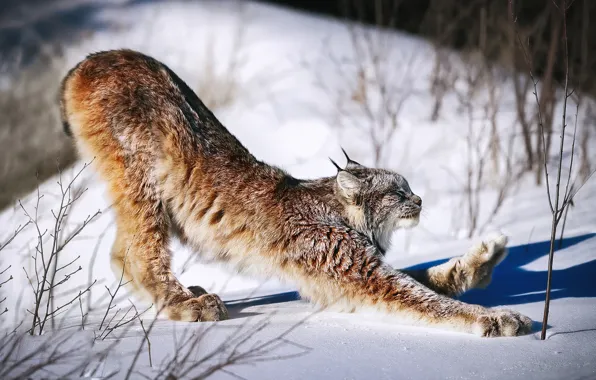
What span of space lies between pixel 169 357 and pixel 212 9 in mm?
9312

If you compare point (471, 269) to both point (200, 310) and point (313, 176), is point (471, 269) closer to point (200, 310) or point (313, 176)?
point (200, 310)

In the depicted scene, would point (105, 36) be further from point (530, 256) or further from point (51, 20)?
point (530, 256)

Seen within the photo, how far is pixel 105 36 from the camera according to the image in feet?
35.2

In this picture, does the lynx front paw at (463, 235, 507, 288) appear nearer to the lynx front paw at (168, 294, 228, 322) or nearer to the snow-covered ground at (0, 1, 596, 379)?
the snow-covered ground at (0, 1, 596, 379)

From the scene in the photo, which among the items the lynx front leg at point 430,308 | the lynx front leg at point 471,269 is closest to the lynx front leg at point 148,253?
the lynx front leg at point 430,308

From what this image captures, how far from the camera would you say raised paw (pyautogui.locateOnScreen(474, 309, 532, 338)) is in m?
3.34

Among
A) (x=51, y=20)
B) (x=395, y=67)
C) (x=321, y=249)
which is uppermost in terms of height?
(x=51, y=20)

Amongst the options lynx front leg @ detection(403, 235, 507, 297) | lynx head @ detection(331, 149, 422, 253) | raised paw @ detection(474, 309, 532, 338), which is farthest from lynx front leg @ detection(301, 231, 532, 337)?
lynx front leg @ detection(403, 235, 507, 297)

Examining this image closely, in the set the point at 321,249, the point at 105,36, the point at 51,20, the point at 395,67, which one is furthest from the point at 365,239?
the point at 51,20

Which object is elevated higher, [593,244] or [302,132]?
[302,132]

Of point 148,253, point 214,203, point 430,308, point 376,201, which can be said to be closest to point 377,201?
point 376,201

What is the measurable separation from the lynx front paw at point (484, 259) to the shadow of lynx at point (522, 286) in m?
0.11

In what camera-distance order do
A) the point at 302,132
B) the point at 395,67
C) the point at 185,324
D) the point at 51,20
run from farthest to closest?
1. the point at 51,20
2. the point at 395,67
3. the point at 302,132
4. the point at 185,324

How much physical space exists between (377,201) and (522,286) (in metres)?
1.00
